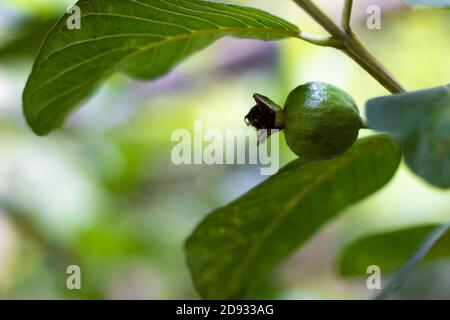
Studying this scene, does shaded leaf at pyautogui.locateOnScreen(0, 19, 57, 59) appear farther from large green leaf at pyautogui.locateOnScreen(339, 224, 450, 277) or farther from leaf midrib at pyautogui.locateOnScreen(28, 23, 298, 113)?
large green leaf at pyautogui.locateOnScreen(339, 224, 450, 277)

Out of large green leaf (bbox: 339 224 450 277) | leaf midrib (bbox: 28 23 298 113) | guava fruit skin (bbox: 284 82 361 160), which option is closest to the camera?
guava fruit skin (bbox: 284 82 361 160)

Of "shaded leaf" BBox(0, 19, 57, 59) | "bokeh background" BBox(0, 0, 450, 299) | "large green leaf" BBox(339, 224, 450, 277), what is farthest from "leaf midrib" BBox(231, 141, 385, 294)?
"shaded leaf" BBox(0, 19, 57, 59)

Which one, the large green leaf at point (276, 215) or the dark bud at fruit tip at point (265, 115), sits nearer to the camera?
the dark bud at fruit tip at point (265, 115)

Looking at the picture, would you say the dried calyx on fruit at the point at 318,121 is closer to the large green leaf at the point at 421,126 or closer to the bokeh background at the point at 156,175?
the large green leaf at the point at 421,126

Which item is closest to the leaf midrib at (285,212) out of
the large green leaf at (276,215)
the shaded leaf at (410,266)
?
the large green leaf at (276,215)
